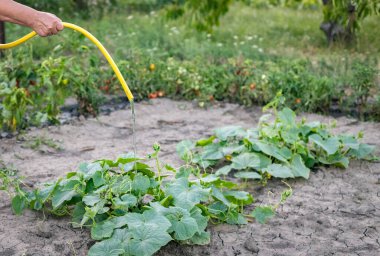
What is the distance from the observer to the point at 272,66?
5895 millimetres

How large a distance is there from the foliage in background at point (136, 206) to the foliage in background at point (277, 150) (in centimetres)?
44

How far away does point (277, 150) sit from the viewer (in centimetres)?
409

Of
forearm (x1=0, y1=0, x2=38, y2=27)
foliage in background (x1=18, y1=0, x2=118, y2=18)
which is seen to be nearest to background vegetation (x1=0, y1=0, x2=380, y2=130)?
foliage in background (x1=18, y1=0, x2=118, y2=18)

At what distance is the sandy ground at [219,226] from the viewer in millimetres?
3145

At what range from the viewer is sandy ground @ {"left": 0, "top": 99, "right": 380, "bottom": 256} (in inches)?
124

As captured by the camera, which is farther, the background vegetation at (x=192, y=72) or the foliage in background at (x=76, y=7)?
the foliage in background at (x=76, y=7)

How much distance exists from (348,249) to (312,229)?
274 millimetres

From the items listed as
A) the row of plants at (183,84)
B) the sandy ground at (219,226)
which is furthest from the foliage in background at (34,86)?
the sandy ground at (219,226)

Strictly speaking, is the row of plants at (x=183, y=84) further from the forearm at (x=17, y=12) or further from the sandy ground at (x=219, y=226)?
the forearm at (x=17, y=12)

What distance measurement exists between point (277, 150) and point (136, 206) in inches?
48.6

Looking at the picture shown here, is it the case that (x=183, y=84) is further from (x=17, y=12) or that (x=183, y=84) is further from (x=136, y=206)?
(x=17, y=12)

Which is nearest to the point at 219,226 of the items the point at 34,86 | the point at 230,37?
the point at 34,86

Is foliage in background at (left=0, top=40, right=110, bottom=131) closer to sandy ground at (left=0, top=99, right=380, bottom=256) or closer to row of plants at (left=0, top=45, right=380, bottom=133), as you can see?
row of plants at (left=0, top=45, right=380, bottom=133)

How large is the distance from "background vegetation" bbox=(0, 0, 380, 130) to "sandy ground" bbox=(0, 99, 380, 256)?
0.22 meters
